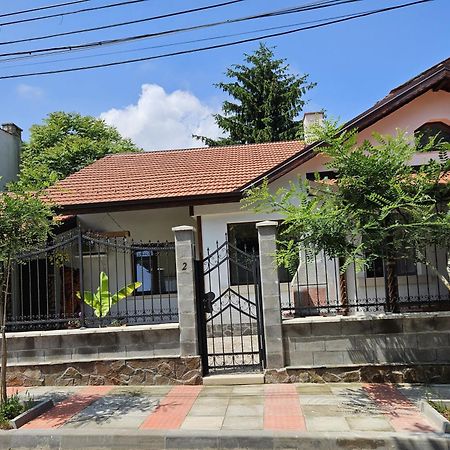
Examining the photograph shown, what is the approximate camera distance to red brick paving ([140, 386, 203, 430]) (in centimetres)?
598

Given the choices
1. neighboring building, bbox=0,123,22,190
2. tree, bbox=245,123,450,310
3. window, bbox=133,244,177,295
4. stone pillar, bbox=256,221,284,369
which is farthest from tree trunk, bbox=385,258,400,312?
neighboring building, bbox=0,123,22,190

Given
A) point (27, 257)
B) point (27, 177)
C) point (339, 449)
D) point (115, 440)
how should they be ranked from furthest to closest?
point (27, 257)
point (27, 177)
point (115, 440)
point (339, 449)

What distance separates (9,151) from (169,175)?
13.5 m

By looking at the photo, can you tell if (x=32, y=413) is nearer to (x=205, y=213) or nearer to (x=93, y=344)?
(x=93, y=344)

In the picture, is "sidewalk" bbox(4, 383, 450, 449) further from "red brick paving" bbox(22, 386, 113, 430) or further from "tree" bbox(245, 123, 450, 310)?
"tree" bbox(245, 123, 450, 310)

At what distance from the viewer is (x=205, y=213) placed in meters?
12.4

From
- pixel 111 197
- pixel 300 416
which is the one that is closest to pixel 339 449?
pixel 300 416

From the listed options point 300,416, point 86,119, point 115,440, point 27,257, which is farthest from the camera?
point 86,119

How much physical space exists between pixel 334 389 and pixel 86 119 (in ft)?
90.1

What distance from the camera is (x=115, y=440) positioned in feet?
18.6

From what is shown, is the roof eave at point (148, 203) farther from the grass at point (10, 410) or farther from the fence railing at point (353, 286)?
the grass at point (10, 410)

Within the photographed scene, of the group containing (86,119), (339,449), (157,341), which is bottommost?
(339,449)

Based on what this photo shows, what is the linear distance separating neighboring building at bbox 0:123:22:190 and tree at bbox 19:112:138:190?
56 centimetres

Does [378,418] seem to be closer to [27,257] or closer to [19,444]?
[19,444]
